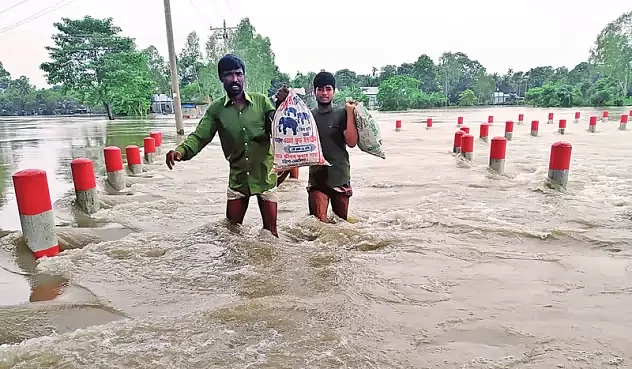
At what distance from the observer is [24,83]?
72.9 metres

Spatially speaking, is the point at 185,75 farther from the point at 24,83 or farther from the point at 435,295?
the point at 435,295

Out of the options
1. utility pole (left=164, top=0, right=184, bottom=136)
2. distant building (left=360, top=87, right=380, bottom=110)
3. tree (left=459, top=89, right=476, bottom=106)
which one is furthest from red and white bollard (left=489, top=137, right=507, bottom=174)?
tree (left=459, top=89, right=476, bottom=106)

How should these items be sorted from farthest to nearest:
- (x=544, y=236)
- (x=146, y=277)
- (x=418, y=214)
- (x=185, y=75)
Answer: (x=185, y=75)
(x=418, y=214)
(x=544, y=236)
(x=146, y=277)

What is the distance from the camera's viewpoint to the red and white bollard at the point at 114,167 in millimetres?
7164

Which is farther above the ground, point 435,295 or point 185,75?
point 185,75

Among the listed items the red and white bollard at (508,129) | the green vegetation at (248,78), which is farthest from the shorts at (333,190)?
the green vegetation at (248,78)

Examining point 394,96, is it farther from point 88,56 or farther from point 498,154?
point 498,154

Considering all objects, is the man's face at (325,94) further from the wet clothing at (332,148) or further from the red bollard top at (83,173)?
the red bollard top at (83,173)

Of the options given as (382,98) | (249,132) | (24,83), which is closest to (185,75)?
(24,83)

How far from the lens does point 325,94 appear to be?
4195 mm

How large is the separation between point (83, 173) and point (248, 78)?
44724 millimetres

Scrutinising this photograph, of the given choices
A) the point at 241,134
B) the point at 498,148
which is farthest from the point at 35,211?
the point at 498,148

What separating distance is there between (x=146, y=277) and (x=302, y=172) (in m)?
6.16

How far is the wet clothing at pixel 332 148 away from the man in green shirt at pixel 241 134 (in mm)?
463
